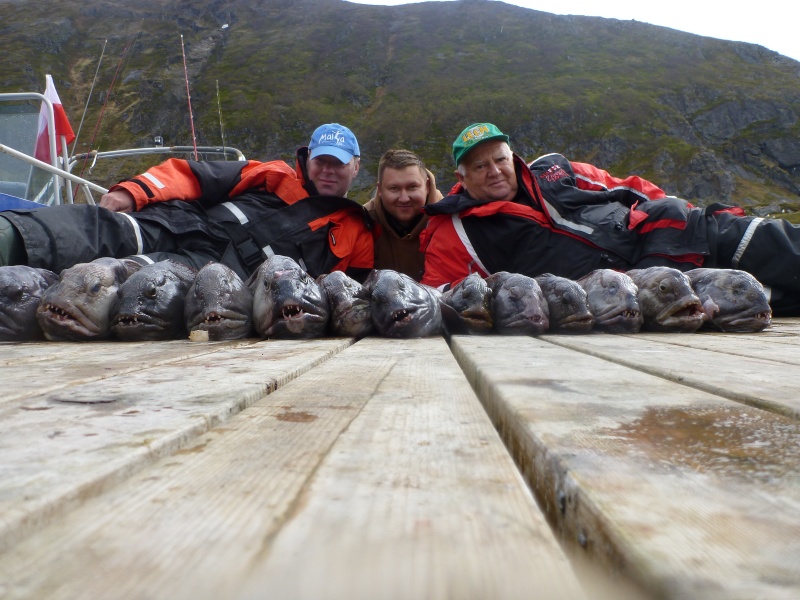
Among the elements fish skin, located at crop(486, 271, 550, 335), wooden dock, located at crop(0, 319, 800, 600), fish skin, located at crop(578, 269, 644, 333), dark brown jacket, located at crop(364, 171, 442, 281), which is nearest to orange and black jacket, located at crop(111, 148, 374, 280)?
dark brown jacket, located at crop(364, 171, 442, 281)

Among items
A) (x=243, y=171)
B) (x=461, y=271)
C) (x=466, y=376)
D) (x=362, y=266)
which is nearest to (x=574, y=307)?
(x=461, y=271)

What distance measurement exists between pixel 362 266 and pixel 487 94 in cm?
8689

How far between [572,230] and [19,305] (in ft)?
15.6

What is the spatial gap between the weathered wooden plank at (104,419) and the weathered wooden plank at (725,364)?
4.10 feet

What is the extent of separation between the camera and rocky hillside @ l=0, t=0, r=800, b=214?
7112 cm

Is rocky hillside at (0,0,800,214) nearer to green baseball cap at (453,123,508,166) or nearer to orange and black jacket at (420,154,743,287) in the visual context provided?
orange and black jacket at (420,154,743,287)

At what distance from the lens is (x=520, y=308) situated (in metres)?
4.34

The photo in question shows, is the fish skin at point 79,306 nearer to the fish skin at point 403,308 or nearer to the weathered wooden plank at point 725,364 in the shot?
the fish skin at point 403,308

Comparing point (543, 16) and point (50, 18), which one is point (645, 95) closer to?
point (543, 16)

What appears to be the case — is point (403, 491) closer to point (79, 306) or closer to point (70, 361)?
point (70, 361)

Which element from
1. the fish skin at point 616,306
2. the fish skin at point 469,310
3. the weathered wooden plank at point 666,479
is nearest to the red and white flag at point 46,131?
the fish skin at point 469,310

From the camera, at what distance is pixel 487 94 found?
87625 millimetres

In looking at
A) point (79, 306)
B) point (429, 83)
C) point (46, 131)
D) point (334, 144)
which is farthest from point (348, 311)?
point (429, 83)

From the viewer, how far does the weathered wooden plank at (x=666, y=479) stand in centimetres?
63
